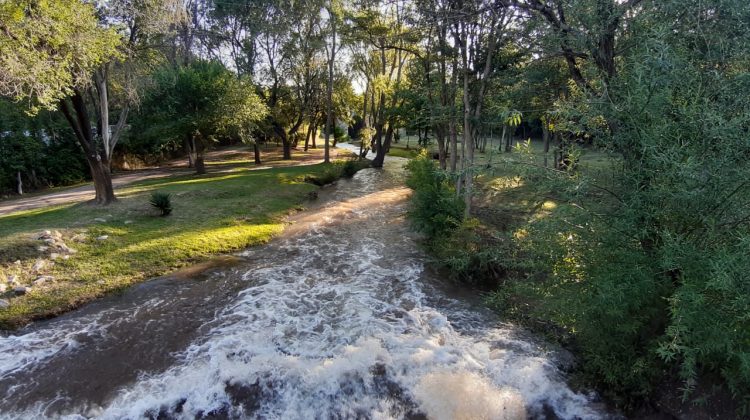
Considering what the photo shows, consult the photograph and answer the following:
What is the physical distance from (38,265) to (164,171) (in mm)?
17394

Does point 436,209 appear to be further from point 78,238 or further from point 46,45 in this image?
point 46,45

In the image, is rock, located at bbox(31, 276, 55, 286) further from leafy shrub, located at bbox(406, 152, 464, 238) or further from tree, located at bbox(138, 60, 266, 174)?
tree, located at bbox(138, 60, 266, 174)

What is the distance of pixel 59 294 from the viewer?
8406 millimetres

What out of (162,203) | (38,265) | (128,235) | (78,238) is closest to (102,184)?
(162,203)

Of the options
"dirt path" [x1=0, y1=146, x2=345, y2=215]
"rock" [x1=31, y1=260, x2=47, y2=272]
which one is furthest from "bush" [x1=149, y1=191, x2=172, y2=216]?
"rock" [x1=31, y1=260, x2=47, y2=272]

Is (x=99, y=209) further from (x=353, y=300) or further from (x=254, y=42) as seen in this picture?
(x=254, y=42)

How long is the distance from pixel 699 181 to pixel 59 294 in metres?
11.3

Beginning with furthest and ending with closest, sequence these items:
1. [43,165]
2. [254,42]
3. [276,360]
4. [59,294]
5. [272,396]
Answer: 1. [254,42]
2. [43,165]
3. [59,294]
4. [276,360]
5. [272,396]

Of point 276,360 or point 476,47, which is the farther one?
point 476,47

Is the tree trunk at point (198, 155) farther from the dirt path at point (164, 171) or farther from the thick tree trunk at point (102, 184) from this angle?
the thick tree trunk at point (102, 184)

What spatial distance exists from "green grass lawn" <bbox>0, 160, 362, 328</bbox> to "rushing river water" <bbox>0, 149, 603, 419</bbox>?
795 millimetres

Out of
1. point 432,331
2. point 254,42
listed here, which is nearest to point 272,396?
point 432,331

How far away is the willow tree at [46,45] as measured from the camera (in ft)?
26.1

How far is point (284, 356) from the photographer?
6535 mm
